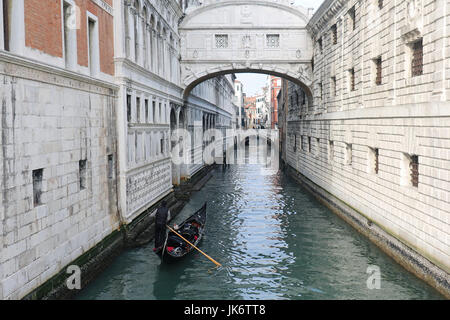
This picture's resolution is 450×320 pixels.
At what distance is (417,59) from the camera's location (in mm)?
10180

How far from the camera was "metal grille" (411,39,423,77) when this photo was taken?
10008 millimetres

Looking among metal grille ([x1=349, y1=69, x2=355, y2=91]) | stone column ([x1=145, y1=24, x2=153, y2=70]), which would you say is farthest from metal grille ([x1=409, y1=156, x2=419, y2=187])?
stone column ([x1=145, y1=24, x2=153, y2=70])

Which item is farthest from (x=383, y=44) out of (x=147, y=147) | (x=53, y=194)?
(x=53, y=194)

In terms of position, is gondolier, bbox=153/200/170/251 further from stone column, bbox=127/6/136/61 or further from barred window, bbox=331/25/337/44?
barred window, bbox=331/25/337/44

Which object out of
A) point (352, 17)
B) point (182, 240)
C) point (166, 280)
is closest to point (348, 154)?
point (352, 17)

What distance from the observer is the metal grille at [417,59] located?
10.0 m

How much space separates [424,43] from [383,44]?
2.63 metres

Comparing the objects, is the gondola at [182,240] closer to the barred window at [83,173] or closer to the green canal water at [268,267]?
the green canal water at [268,267]

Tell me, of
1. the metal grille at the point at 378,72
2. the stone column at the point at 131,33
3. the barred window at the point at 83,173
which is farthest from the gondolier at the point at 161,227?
the metal grille at the point at 378,72

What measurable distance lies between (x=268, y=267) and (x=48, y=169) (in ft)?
17.3

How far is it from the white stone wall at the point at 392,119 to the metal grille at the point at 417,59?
0.60 feet

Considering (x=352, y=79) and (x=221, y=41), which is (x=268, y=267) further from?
(x=221, y=41)

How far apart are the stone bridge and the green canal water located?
7557mm

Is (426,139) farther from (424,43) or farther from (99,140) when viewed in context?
(99,140)
